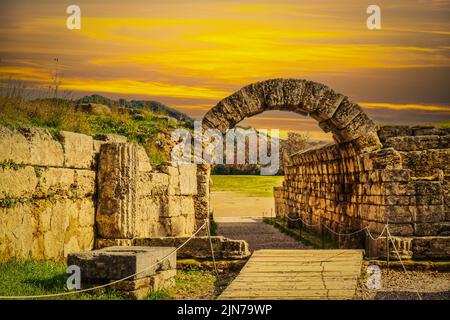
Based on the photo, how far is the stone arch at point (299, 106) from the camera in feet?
48.8

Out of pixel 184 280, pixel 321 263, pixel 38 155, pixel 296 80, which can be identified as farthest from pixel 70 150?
pixel 296 80

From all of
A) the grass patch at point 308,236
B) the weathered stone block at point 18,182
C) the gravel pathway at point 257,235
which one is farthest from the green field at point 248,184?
the weathered stone block at point 18,182

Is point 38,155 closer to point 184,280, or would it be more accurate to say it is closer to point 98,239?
point 98,239

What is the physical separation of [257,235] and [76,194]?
11523mm

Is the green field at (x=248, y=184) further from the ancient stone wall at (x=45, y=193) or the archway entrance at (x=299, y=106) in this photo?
the ancient stone wall at (x=45, y=193)

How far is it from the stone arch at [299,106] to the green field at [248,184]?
101 feet

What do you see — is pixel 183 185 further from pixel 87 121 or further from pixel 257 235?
pixel 257 235

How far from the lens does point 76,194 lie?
11.6 m

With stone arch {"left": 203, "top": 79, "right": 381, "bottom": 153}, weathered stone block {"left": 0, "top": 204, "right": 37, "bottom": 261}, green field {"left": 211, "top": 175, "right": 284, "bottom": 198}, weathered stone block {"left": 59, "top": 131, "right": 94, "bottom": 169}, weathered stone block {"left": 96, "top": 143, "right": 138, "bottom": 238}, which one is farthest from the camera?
green field {"left": 211, "top": 175, "right": 284, "bottom": 198}

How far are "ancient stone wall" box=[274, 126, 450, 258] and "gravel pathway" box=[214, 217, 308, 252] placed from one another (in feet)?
6.23

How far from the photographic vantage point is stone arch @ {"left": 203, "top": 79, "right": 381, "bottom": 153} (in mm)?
14867

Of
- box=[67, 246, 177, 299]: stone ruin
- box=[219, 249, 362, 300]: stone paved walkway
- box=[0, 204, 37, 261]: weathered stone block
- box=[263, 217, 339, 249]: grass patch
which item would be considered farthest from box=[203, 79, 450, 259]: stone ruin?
box=[67, 246, 177, 299]: stone ruin

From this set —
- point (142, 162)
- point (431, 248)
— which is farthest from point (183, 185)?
point (431, 248)

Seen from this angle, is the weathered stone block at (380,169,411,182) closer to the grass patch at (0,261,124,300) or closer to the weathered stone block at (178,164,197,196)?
the weathered stone block at (178,164,197,196)
